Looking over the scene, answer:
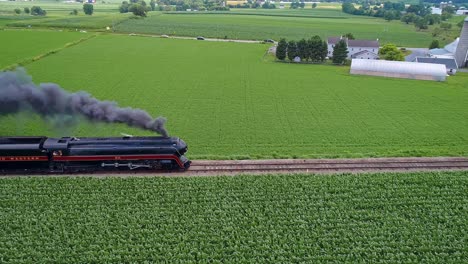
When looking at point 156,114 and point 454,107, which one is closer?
point 156,114

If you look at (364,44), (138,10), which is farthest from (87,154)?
(138,10)

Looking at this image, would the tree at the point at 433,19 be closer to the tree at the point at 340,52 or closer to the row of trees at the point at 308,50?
the tree at the point at 340,52

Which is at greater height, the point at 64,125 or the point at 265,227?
the point at 64,125

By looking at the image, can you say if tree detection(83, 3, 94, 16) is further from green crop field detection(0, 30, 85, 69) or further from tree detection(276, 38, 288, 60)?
tree detection(276, 38, 288, 60)

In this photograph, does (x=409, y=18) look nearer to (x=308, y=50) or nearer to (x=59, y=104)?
(x=308, y=50)

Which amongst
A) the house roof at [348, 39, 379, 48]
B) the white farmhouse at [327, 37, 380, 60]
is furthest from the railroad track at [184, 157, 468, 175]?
the house roof at [348, 39, 379, 48]

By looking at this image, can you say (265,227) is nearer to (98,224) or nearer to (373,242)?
(373,242)

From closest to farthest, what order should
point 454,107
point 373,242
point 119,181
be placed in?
point 373,242, point 119,181, point 454,107

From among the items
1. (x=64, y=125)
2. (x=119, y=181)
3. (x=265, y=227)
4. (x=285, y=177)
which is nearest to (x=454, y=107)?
(x=285, y=177)
